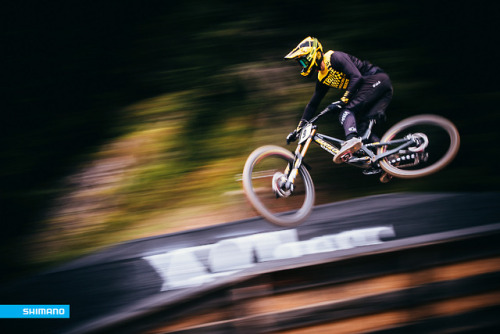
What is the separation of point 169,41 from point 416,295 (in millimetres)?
3467

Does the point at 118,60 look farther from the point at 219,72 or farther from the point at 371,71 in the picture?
the point at 371,71

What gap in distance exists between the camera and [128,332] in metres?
2.79

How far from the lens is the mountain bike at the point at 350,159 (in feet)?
9.63

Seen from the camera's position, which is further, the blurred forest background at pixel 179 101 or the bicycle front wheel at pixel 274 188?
the blurred forest background at pixel 179 101

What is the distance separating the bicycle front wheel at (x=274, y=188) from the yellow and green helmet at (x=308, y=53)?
739mm

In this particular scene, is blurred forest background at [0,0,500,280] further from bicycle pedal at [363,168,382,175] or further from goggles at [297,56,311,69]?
goggles at [297,56,311,69]

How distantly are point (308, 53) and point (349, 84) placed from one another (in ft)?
1.34

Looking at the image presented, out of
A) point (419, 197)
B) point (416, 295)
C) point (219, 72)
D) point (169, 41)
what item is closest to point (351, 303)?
point (416, 295)

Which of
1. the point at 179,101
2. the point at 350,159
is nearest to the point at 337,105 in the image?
the point at 350,159

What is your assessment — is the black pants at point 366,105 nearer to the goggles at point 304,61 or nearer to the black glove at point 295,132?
the black glove at point 295,132

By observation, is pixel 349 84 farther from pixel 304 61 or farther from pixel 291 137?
pixel 291 137

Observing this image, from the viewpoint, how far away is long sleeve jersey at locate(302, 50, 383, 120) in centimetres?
282

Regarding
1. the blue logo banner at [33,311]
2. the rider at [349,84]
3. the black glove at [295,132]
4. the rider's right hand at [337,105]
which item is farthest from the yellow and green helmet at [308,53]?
the blue logo banner at [33,311]

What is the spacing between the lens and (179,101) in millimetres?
3855
